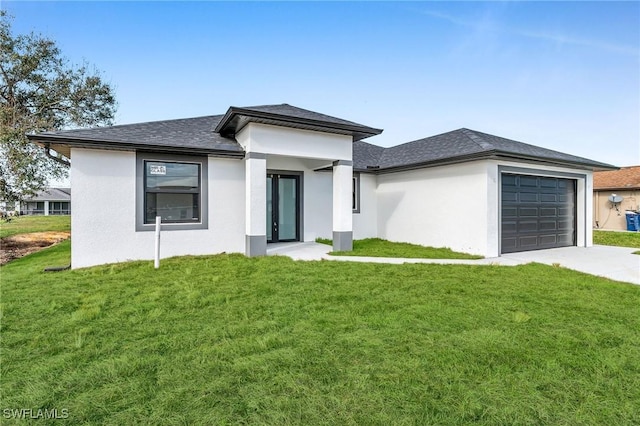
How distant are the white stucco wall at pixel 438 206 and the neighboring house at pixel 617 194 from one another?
16.4 meters

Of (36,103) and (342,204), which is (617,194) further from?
(36,103)

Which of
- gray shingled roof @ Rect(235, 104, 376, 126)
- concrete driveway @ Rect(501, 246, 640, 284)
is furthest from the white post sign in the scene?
concrete driveway @ Rect(501, 246, 640, 284)

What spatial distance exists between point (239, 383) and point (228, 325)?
4.29 ft

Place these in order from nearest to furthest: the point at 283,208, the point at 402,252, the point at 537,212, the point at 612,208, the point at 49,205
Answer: the point at 402,252 → the point at 537,212 → the point at 283,208 → the point at 612,208 → the point at 49,205

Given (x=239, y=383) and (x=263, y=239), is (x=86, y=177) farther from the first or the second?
(x=239, y=383)

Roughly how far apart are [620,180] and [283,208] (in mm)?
23116

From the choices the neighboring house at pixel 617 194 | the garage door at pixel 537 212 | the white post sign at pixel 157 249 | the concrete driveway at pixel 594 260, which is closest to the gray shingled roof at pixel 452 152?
the garage door at pixel 537 212

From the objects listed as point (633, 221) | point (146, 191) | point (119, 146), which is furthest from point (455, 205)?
point (633, 221)

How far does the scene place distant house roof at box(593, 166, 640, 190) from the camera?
19.3 metres

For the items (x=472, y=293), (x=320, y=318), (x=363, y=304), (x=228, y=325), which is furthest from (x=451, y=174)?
(x=228, y=325)

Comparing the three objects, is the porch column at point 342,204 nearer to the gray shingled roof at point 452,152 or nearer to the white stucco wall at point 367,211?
the gray shingled roof at point 452,152

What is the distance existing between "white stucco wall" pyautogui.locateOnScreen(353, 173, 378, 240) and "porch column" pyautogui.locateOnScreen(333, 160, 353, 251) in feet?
10.4

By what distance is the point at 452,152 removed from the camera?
9773 millimetres

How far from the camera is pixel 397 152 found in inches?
525
